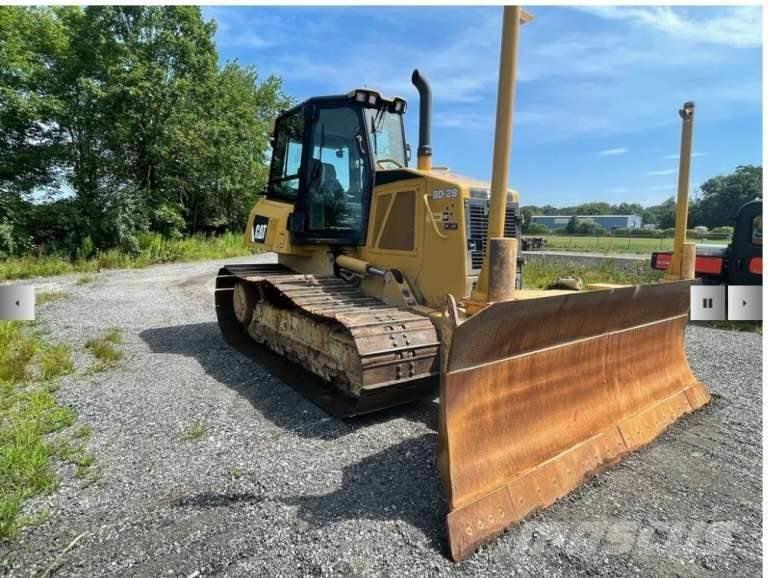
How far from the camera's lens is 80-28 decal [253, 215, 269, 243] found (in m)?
6.31

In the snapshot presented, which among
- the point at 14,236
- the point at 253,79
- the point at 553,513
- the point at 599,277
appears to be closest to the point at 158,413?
the point at 553,513

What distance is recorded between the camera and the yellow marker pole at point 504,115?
273 cm

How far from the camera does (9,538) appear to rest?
2381mm

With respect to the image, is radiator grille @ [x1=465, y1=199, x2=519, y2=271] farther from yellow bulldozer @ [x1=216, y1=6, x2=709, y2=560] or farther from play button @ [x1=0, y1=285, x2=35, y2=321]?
play button @ [x1=0, y1=285, x2=35, y2=321]

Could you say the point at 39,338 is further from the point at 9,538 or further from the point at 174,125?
the point at 174,125

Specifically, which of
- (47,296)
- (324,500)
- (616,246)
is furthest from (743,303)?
(616,246)

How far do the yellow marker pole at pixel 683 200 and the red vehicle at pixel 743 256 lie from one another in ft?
17.4

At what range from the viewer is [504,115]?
2807 mm

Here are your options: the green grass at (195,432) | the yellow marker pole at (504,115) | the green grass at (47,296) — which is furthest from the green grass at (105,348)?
the yellow marker pole at (504,115)

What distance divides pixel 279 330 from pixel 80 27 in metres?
18.7

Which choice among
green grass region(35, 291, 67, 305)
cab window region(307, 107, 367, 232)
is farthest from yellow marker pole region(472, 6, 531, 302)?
green grass region(35, 291, 67, 305)

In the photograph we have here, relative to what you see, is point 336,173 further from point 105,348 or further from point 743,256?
point 743,256

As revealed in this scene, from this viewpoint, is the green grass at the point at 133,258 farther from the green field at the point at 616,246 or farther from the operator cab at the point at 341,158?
the green field at the point at 616,246

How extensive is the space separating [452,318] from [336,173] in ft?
10.6
